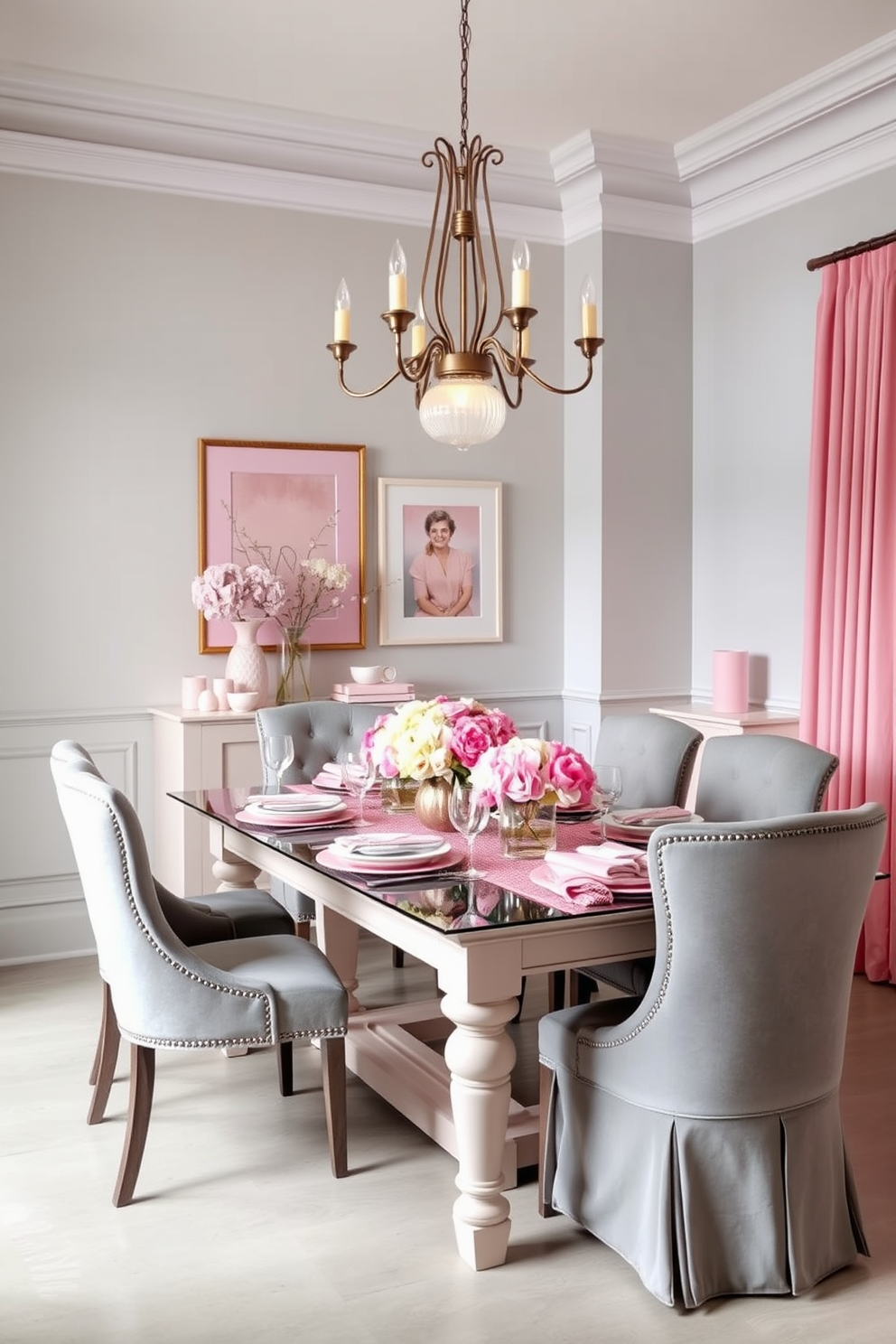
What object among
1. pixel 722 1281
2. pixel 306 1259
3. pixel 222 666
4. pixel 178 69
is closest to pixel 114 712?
pixel 222 666

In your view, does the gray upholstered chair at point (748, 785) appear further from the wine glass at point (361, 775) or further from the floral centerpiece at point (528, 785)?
the wine glass at point (361, 775)

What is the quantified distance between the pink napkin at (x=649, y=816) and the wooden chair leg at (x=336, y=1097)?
860 mm

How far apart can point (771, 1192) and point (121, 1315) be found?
4.09 ft

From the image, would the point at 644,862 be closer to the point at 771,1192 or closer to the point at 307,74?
the point at 771,1192

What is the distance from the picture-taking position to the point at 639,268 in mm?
5391

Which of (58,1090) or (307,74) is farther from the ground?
(307,74)

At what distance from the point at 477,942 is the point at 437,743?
28.8 inches

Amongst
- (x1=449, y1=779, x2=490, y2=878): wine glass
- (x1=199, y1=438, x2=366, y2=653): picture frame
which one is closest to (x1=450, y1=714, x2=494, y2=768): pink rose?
(x1=449, y1=779, x2=490, y2=878): wine glass

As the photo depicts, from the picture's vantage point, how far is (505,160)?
515cm

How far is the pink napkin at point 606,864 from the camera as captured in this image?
258cm

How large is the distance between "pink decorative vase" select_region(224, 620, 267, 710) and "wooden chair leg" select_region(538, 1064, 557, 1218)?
2.39 m

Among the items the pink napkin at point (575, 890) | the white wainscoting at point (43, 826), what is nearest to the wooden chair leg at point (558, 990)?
the pink napkin at point (575, 890)

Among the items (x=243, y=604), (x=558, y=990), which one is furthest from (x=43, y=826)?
(x=558, y=990)

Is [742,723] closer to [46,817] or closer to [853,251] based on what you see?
[853,251]
